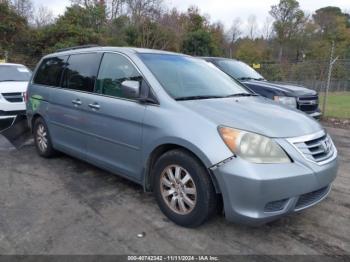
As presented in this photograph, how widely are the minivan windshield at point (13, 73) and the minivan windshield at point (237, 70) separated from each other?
514 cm

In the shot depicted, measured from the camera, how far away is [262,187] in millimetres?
2688

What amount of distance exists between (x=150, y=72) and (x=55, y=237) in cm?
188

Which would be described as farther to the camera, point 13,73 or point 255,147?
point 13,73

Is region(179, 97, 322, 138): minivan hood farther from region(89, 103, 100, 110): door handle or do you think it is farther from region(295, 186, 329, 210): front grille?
region(89, 103, 100, 110): door handle

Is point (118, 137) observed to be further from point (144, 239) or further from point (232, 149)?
point (232, 149)

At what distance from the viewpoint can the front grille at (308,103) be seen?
727 cm

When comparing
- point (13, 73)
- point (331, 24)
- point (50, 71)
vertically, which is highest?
point (331, 24)

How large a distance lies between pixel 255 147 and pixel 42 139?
3874 millimetres

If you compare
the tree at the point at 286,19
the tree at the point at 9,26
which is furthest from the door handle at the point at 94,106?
the tree at the point at 286,19

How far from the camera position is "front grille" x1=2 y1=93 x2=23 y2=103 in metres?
7.69

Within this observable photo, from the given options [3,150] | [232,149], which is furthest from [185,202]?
[3,150]

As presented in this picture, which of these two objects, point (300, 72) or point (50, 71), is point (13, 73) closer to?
point (50, 71)

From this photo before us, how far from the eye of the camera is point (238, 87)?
4.33 meters

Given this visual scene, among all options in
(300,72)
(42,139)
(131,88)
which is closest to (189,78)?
(131,88)
